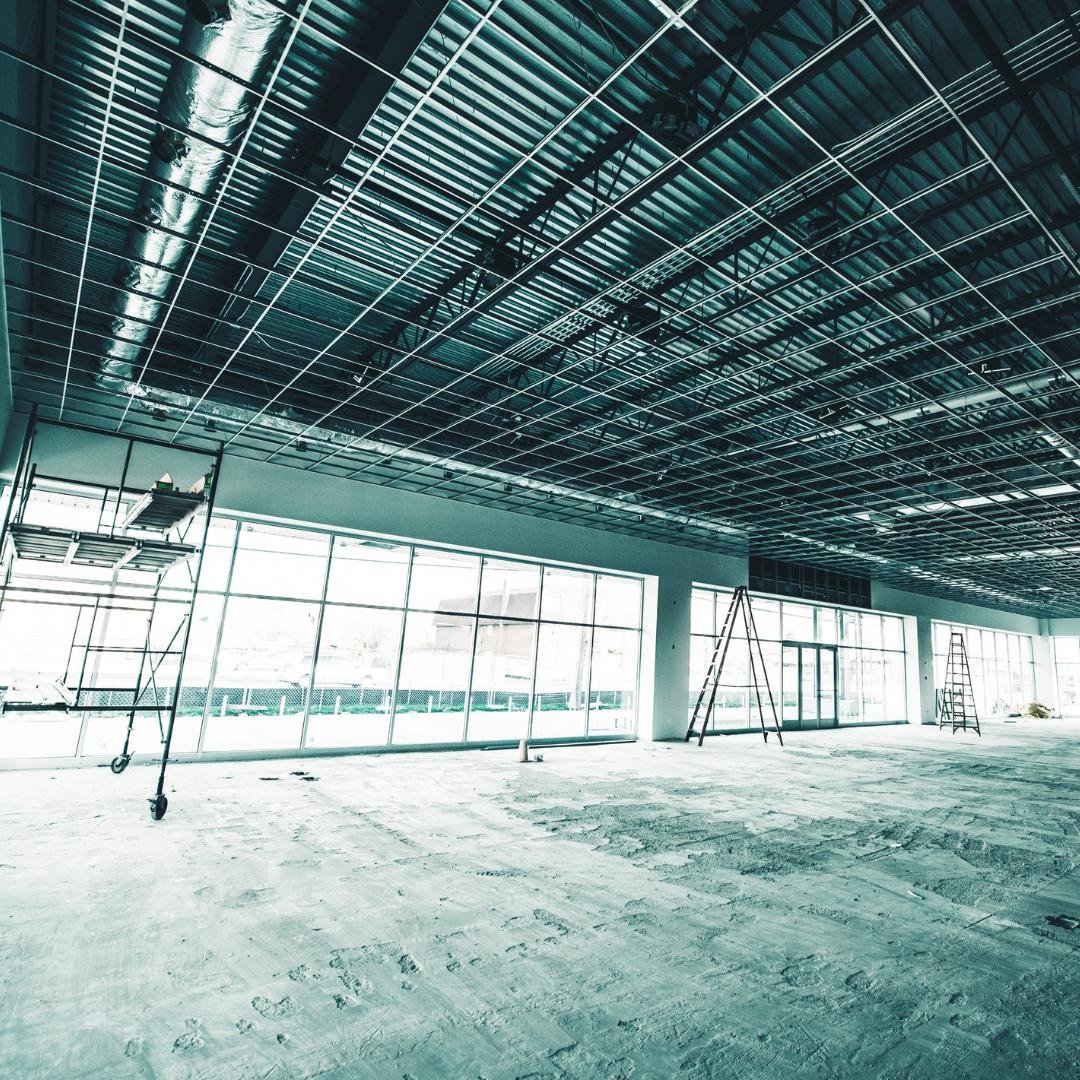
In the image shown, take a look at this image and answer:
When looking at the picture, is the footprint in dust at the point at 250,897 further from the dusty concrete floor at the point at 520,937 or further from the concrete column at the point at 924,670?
the concrete column at the point at 924,670

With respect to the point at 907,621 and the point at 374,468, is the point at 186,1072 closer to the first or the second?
the point at 374,468

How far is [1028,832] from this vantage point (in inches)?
322

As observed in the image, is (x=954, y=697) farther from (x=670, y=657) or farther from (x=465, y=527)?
(x=465, y=527)

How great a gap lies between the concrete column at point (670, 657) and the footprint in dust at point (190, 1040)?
14.3 metres

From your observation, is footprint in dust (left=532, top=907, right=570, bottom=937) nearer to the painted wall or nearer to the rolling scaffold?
the rolling scaffold

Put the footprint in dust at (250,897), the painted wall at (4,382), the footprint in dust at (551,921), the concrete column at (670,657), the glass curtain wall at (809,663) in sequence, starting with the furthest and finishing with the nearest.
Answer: the glass curtain wall at (809,663), the concrete column at (670,657), the painted wall at (4,382), the footprint in dust at (250,897), the footprint in dust at (551,921)

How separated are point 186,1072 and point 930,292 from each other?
8502 mm

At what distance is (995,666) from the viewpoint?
29875 mm

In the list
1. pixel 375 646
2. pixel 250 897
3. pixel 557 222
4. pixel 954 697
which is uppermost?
pixel 557 222

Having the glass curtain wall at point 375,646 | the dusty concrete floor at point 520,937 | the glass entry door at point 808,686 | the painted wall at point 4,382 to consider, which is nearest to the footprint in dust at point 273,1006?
the dusty concrete floor at point 520,937

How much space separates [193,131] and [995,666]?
36.7 metres

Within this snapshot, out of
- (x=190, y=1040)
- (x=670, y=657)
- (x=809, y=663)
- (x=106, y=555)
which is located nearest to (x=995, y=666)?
(x=809, y=663)

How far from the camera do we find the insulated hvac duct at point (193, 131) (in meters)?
3.54

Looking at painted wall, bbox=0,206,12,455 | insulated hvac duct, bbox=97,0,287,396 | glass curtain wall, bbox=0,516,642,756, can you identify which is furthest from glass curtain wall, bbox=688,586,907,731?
painted wall, bbox=0,206,12,455
